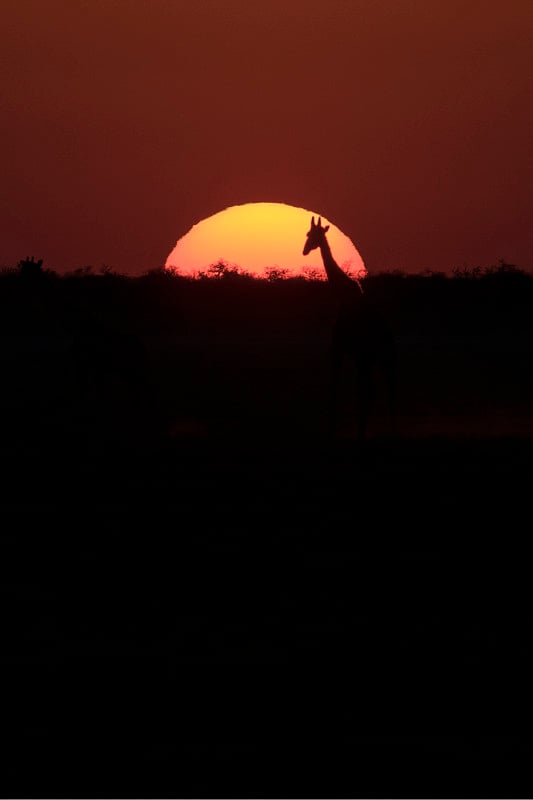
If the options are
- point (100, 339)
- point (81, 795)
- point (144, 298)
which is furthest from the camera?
point (144, 298)

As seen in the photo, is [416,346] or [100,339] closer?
[100,339]

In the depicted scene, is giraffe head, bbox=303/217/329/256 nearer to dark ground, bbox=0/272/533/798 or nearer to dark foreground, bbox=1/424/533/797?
dark ground, bbox=0/272/533/798

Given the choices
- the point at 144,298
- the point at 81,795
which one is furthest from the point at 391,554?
the point at 144,298

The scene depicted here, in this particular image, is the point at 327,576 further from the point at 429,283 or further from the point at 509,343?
the point at 429,283

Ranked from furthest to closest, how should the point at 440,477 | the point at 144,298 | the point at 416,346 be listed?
the point at 144,298 → the point at 416,346 → the point at 440,477

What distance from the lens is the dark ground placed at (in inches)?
247

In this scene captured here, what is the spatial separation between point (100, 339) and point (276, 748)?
12257mm

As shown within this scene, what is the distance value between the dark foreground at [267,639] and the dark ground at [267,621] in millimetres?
15

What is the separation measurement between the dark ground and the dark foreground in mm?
15

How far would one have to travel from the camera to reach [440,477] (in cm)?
1356

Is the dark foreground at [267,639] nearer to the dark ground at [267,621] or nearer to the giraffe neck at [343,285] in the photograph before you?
the dark ground at [267,621]

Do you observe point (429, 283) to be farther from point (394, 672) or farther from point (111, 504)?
point (394, 672)

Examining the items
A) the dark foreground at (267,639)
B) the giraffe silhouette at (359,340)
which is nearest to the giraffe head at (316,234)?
the giraffe silhouette at (359,340)

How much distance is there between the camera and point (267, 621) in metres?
8.23
